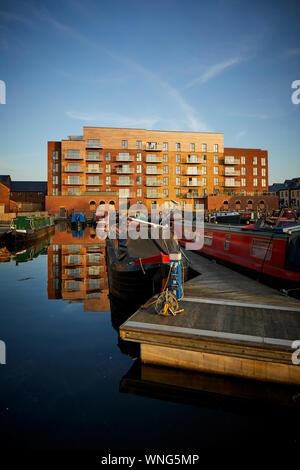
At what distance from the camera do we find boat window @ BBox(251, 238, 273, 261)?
27.5ft

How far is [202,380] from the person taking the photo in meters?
4.71

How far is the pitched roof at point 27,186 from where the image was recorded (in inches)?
3155

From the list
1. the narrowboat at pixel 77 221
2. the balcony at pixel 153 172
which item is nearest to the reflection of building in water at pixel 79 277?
the narrowboat at pixel 77 221

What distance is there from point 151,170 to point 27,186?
42.2 m

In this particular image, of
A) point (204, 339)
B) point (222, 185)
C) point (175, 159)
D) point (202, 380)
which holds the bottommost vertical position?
point (202, 380)

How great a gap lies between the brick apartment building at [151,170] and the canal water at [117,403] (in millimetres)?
50094

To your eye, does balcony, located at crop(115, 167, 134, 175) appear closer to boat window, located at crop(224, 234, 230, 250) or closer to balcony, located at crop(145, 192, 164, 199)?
balcony, located at crop(145, 192, 164, 199)

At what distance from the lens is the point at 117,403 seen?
4465 mm

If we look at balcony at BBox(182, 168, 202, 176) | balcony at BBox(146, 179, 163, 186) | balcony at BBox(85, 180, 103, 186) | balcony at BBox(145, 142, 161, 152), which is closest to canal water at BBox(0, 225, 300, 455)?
balcony at BBox(85, 180, 103, 186)

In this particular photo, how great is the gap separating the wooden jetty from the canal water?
0.22 meters
